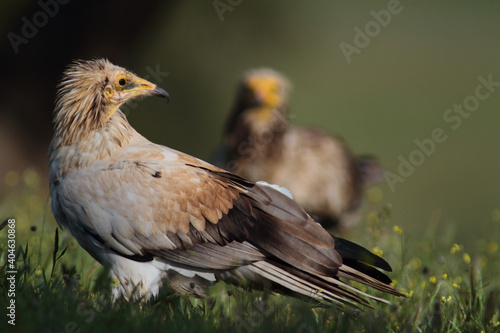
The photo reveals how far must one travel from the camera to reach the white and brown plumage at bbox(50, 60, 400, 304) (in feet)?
12.5

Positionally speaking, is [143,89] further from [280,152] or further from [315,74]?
[315,74]

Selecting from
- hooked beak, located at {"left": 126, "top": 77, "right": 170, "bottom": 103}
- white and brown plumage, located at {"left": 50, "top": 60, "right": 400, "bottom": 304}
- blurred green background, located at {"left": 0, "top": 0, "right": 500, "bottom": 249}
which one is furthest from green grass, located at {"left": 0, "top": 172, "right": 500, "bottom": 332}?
blurred green background, located at {"left": 0, "top": 0, "right": 500, "bottom": 249}

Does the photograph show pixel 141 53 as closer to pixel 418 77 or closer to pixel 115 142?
pixel 115 142

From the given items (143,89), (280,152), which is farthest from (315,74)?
(143,89)

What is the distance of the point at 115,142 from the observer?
4102 mm

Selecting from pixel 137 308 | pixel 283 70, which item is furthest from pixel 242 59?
pixel 137 308

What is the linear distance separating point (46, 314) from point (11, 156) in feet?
20.0

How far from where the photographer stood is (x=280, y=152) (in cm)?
755

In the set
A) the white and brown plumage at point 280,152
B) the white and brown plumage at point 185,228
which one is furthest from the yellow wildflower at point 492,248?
the white and brown plumage at point 280,152

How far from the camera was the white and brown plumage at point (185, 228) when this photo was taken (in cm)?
380

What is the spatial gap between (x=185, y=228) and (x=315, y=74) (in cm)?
1542

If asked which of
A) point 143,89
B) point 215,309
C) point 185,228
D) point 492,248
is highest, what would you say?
point 143,89

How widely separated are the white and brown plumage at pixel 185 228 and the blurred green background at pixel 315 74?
1.91 meters

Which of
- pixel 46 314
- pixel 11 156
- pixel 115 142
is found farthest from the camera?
pixel 11 156
